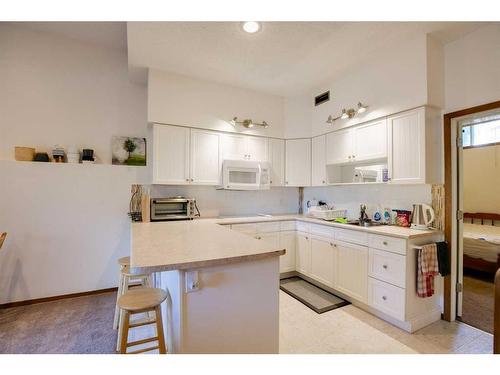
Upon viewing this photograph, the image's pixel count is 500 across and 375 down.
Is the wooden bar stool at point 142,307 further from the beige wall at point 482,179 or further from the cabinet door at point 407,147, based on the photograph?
the beige wall at point 482,179

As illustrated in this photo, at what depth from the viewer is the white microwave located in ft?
11.5

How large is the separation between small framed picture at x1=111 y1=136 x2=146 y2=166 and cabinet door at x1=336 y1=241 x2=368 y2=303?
2911 mm

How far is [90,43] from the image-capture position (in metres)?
3.33

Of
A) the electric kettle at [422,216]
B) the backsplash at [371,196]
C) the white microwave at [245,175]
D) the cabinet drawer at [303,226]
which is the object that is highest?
the white microwave at [245,175]

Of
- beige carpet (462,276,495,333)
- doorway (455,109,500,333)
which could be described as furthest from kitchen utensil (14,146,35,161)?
beige carpet (462,276,495,333)

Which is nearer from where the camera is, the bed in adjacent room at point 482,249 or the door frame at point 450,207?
the door frame at point 450,207

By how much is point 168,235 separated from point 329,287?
219 centimetres

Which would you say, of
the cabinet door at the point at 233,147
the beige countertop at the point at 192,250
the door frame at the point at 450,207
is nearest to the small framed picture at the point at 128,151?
the cabinet door at the point at 233,147

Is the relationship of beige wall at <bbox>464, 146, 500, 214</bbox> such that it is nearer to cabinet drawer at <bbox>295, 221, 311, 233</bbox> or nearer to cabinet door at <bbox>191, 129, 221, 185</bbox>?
cabinet drawer at <bbox>295, 221, 311, 233</bbox>

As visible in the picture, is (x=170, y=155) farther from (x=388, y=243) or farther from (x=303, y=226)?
(x=388, y=243)

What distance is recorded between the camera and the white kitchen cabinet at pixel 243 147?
3601 mm

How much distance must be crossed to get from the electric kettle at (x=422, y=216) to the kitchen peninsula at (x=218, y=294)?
6.43ft
